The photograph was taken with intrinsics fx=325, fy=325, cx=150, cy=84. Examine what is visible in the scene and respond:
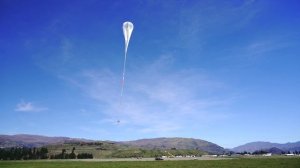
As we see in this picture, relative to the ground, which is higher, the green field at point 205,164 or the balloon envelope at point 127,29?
the balloon envelope at point 127,29

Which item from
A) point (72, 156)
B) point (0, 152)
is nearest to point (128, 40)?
point (72, 156)

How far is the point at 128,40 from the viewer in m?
39.7

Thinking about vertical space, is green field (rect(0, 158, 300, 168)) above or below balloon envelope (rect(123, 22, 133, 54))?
below

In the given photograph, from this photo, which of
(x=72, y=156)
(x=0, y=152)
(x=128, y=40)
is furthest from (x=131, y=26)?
(x=0, y=152)

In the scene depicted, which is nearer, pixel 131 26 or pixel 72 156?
pixel 131 26

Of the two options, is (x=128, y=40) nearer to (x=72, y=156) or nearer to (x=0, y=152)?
(x=72, y=156)

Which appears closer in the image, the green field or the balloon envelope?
the balloon envelope

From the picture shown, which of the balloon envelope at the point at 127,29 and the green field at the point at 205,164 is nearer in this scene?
the balloon envelope at the point at 127,29

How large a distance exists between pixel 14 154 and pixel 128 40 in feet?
605

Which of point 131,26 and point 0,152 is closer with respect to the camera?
point 131,26

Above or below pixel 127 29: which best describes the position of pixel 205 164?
below

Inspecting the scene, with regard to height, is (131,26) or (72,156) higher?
(131,26)

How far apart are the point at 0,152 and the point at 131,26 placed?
609 ft

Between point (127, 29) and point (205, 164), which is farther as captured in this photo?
point (205, 164)
